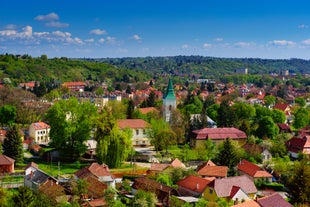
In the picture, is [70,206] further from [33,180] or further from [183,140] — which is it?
[183,140]

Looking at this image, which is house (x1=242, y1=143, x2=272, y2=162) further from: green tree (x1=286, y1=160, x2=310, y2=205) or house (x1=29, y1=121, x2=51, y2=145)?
house (x1=29, y1=121, x2=51, y2=145)

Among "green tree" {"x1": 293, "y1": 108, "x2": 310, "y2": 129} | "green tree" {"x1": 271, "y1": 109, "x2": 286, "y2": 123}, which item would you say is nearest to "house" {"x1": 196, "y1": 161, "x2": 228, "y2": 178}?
"green tree" {"x1": 271, "y1": 109, "x2": 286, "y2": 123}

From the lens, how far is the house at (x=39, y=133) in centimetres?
6044

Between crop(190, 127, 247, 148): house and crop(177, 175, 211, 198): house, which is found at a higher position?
crop(190, 127, 247, 148): house

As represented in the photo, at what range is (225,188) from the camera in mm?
35656

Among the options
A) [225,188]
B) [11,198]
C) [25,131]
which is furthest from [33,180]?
[25,131]

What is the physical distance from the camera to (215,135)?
5809 centimetres

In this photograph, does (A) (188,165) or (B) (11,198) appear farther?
(A) (188,165)

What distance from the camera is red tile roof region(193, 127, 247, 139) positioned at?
189 feet

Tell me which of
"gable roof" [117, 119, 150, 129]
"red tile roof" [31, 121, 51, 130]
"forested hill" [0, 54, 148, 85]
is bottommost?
A: "red tile roof" [31, 121, 51, 130]

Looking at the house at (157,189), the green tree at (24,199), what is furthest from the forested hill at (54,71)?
the green tree at (24,199)

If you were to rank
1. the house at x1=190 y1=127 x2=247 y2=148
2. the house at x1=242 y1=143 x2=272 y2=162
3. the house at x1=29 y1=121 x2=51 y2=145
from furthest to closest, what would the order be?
the house at x1=29 y1=121 x2=51 y2=145 < the house at x1=190 y1=127 x2=247 y2=148 < the house at x1=242 y1=143 x2=272 y2=162

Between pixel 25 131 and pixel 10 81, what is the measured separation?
6314 centimetres

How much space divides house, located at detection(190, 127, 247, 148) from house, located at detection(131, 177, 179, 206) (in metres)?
20.6
